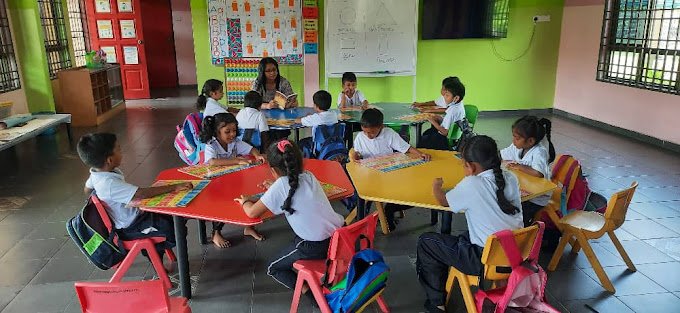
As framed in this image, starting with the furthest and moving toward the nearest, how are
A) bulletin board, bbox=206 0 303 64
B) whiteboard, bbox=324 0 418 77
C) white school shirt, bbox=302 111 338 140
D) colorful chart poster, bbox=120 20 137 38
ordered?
colorful chart poster, bbox=120 20 137 38 < whiteboard, bbox=324 0 418 77 < bulletin board, bbox=206 0 303 64 < white school shirt, bbox=302 111 338 140

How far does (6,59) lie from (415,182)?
673 cm

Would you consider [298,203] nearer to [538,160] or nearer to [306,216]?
[306,216]

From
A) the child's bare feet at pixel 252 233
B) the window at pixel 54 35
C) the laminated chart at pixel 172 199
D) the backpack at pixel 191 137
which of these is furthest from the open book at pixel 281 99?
the window at pixel 54 35

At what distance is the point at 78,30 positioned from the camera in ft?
31.8

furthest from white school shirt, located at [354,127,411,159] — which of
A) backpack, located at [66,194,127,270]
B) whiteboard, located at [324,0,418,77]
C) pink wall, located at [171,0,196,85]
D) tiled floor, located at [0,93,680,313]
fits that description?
pink wall, located at [171,0,196,85]

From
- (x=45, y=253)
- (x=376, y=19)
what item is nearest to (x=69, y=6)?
(x=376, y=19)

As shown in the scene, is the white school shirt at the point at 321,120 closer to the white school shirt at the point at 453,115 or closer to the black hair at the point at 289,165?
the white school shirt at the point at 453,115

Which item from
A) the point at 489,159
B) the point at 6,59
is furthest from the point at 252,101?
the point at 6,59

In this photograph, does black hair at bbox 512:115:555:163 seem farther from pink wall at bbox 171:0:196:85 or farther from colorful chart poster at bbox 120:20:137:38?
pink wall at bbox 171:0:196:85

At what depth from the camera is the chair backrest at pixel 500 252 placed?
2.18m

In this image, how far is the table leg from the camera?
268 cm

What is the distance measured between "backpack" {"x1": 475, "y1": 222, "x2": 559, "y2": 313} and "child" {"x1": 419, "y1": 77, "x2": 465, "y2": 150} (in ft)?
7.47

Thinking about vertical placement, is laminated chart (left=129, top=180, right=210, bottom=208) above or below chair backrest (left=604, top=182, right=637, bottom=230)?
above

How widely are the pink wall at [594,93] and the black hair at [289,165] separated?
582 cm
